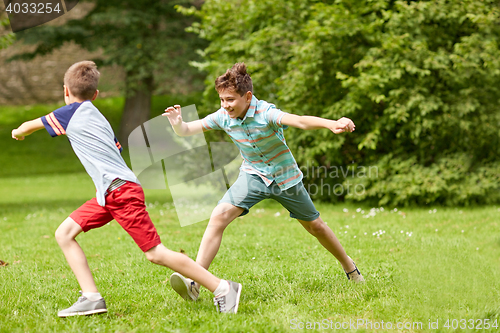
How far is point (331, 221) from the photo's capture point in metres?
7.27

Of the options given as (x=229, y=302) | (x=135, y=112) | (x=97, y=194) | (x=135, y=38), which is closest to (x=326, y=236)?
(x=229, y=302)

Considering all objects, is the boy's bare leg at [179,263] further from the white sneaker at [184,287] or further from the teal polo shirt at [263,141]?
the teal polo shirt at [263,141]

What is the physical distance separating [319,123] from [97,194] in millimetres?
1526

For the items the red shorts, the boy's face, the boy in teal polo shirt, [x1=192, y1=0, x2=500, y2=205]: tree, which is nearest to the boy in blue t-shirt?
the red shorts

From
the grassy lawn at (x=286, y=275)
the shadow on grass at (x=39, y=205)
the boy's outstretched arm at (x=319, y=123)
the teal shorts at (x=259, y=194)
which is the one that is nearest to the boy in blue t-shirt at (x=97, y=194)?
the grassy lawn at (x=286, y=275)

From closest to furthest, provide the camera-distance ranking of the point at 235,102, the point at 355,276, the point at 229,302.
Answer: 1. the point at 229,302
2. the point at 235,102
3. the point at 355,276

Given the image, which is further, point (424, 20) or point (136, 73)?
point (136, 73)

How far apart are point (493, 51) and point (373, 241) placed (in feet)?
14.7

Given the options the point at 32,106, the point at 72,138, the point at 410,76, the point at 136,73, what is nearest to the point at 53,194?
the point at 136,73

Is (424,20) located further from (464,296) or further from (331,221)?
(464,296)

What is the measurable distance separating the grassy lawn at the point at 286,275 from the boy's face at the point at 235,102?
4.65ft

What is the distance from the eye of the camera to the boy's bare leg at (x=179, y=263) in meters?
3.19

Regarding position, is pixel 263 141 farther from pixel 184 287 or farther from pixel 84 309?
pixel 84 309

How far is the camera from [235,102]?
11.2 feet
